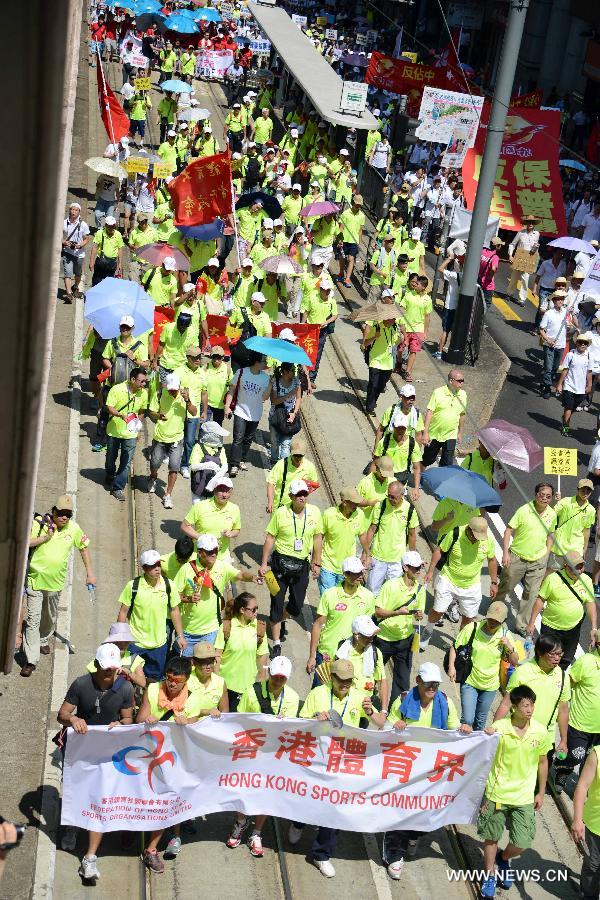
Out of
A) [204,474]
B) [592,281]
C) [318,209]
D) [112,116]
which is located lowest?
[204,474]

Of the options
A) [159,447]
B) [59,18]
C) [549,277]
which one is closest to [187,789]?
[159,447]

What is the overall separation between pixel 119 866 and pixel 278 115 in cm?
2985

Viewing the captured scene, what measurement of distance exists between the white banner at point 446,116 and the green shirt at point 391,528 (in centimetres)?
1275

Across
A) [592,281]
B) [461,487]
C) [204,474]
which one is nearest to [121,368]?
[204,474]

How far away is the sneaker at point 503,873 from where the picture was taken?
979 cm

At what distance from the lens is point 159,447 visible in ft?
47.2

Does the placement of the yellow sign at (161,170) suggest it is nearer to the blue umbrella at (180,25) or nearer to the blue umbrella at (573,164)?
the blue umbrella at (573,164)

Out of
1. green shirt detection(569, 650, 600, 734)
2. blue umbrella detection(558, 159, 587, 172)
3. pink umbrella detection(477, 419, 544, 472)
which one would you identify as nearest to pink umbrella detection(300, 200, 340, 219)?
pink umbrella detection(477, 419, 544, 472)

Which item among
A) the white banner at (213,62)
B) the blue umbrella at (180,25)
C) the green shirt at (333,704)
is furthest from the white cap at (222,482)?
the blue umbrella at (180,25)

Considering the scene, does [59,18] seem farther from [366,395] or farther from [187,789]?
[366,395]

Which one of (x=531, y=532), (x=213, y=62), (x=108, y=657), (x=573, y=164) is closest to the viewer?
(x=108, y=657)

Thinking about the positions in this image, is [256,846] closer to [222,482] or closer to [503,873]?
[503,873]

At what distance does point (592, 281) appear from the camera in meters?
21.3

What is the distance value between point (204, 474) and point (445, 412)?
360 cm
